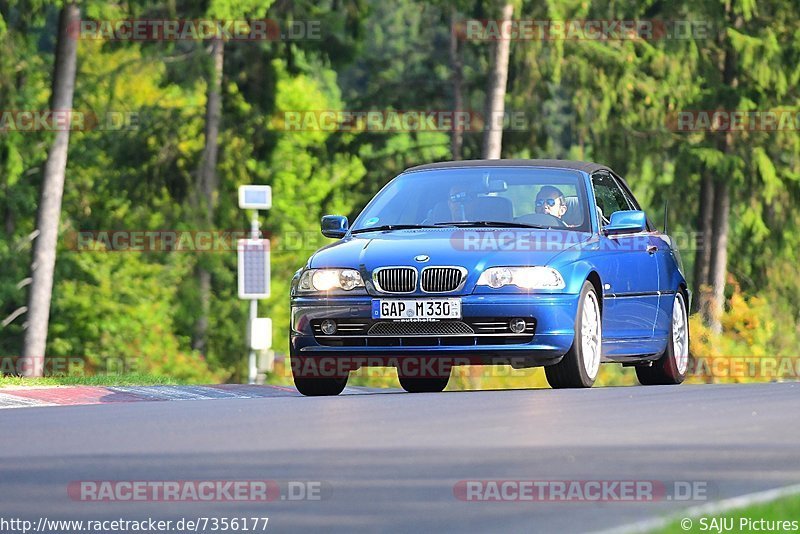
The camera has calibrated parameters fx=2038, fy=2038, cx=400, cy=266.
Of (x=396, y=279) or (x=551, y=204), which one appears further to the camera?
(x=551, y=204)

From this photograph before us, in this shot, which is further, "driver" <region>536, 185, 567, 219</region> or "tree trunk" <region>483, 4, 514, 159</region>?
"tree trunk" <region>483, 4, 514, 159</region>

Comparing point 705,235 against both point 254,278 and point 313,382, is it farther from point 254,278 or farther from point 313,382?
point 313,382

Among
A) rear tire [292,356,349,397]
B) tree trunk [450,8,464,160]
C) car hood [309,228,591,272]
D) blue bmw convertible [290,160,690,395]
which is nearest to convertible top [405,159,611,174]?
blue bmw convertible [290,160,690,395]

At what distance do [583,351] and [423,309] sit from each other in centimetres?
137

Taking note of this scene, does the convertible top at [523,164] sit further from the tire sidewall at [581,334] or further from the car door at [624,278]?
the tire sidewall at [581,334]

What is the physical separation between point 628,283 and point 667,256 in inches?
55.8

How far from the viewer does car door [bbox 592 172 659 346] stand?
15867 mm

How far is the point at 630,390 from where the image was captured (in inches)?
611

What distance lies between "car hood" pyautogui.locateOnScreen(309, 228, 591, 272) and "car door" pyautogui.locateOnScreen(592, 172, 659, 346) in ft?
1.58

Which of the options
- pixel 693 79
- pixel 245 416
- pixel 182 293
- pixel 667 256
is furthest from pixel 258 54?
pixel 245 416

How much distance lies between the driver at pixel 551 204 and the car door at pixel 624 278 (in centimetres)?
37

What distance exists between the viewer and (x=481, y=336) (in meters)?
14.8

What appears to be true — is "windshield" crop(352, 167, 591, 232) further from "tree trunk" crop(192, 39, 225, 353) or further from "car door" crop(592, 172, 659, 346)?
"tree trunk" crop(192, 39, 225, 353)

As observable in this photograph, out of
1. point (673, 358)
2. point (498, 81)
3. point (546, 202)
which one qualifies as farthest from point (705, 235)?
point (546, 202)
